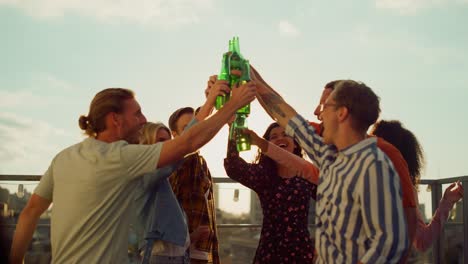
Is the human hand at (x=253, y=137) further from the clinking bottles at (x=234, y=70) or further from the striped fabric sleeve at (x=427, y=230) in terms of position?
the striped fabric sleeve at (x=427, y=230)

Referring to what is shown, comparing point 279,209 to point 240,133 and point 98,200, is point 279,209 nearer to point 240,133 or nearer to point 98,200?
point 240,133

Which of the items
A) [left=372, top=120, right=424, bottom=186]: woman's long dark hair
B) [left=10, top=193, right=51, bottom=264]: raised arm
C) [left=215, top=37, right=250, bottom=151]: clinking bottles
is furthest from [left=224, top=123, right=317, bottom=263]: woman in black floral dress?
[left=10, top=193, right=51, bottom=264]: raised arm

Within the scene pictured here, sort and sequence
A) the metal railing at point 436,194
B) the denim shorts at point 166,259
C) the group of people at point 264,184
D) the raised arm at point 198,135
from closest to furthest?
the group of people at point 264,184 < the raised arm at point 198,135 < the denim shorts at point 166,259 < the metal railing at point 436,194

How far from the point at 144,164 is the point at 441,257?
4.49m

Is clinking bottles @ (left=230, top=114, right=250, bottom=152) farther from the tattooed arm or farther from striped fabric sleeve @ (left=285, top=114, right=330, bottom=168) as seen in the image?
striped fabric sleeve @ (left=285, top=114, right=330, bottom=168)

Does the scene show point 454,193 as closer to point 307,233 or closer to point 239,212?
point 307,233

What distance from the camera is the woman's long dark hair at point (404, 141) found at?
4.02 meters

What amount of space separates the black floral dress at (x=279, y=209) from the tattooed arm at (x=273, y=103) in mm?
886

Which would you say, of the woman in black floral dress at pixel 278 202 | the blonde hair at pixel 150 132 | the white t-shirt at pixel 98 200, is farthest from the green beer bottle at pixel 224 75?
the blonde hair at pixel 150 132

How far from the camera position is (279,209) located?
4.46m

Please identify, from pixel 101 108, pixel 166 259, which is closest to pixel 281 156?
pixel 166 259

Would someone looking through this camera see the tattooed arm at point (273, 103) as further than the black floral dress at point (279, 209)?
No

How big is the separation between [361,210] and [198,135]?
2.92ft

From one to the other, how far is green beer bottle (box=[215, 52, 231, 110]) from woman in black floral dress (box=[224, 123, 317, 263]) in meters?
0.60
